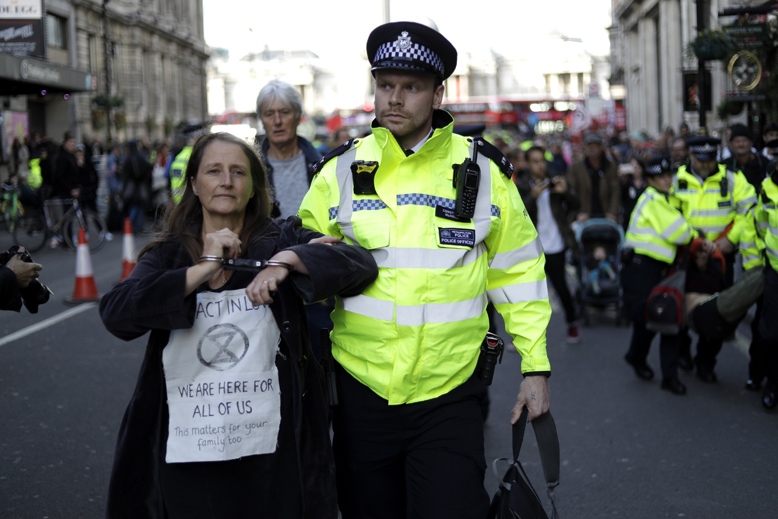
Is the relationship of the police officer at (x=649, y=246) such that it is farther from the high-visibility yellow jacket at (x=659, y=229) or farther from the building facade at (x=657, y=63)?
the building facade at (x=657, y=63)

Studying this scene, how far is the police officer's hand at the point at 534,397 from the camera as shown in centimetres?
284

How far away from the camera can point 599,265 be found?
9578mm

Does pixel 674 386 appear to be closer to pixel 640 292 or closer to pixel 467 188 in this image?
pixel 640 292

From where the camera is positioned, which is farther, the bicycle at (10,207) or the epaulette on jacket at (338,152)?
the bicycle at (10,207)

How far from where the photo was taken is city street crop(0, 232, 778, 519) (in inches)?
176

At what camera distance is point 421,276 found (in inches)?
107

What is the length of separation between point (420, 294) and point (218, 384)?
0.64 m

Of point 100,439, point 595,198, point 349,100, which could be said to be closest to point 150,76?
point 595,198

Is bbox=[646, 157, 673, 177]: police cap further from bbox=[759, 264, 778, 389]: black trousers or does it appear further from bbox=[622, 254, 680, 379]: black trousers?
bbox=[759, 264, 778, 389]: black trousers

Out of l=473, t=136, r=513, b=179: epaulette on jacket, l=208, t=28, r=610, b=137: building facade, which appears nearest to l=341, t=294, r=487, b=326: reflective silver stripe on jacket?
l=473, t=136, r=513, b=179: epaulette on jacket

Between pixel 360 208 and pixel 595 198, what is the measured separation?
846 cm

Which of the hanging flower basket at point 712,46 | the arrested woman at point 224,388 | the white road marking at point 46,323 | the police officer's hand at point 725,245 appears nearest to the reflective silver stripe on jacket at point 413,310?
the arrested woman at point 224,388

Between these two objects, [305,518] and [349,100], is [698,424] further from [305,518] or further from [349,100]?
[349,100]

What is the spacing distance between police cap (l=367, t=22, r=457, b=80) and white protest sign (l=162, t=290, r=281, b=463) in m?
0.88
